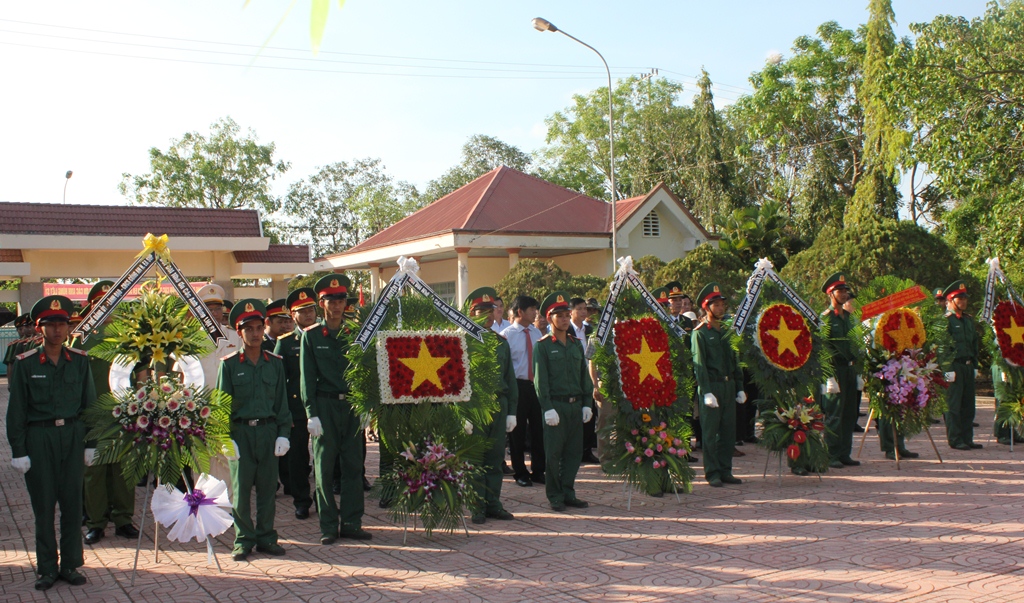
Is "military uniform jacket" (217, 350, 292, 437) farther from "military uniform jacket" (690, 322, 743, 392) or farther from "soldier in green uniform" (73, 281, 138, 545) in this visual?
"military uniform jacket" (690, 322, 743, 392)

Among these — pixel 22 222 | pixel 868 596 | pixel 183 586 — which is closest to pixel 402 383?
pixel 183 586

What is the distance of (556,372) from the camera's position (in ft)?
25.3

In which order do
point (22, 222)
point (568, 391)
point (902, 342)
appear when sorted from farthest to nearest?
point (22, 222) → point (902, 342) → point (568, 391)

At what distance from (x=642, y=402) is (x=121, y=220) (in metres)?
14.4

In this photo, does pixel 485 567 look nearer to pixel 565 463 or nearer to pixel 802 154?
pixel 565 463

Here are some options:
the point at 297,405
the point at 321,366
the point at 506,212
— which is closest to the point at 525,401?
the point at 297,405

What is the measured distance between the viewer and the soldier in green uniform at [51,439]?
5.70 metres

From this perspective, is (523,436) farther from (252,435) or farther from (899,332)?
(899,332)

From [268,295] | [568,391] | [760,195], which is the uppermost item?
[760,195]

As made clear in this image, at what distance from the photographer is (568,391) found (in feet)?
25.3

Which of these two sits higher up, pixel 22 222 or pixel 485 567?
pixel 22 222

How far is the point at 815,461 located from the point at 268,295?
56.2 feet

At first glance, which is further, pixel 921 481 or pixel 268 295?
pixel 268 295

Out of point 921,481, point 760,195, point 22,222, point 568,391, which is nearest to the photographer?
point 568,391
